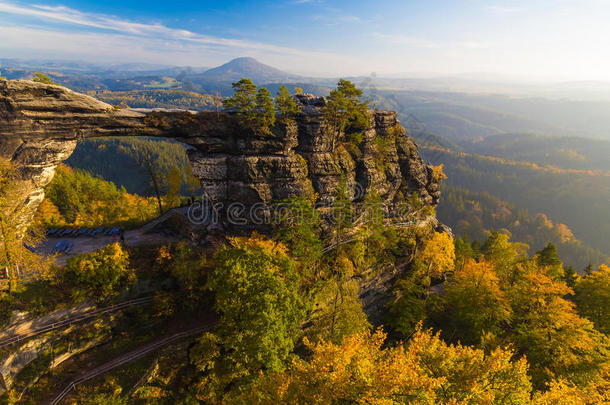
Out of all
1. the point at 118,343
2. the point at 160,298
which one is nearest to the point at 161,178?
the point at 160,298

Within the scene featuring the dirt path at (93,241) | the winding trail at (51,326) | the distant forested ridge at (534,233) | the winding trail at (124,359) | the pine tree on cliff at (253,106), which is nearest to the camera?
the winding trail at (51,326)

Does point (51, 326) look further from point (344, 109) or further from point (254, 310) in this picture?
point (344, 109)

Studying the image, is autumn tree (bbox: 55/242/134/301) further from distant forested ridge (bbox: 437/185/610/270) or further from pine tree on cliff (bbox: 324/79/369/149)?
distant forested ridge (bbox: 437/185/610/270)

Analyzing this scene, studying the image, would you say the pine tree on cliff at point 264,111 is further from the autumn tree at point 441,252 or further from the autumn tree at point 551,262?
the autumn tree at point 551,262

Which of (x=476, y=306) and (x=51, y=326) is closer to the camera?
(x=51, y=326)

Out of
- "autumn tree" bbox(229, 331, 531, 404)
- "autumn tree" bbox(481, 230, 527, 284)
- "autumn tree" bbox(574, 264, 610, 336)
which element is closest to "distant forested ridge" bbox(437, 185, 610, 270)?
"autumn tree" bbox(481, 230, 527, 284)

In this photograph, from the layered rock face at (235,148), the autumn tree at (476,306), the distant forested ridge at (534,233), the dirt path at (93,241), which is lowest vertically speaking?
the distant forested ridge at (534,233)

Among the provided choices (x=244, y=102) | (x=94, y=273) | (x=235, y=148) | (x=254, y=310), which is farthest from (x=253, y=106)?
(x=94, y=273)

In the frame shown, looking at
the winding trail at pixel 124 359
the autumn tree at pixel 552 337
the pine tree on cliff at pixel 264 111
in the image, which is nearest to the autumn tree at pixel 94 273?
the winding trail at pixel 124 359

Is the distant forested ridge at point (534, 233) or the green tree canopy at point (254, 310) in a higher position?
the green tree canopy at point (254, 310)
